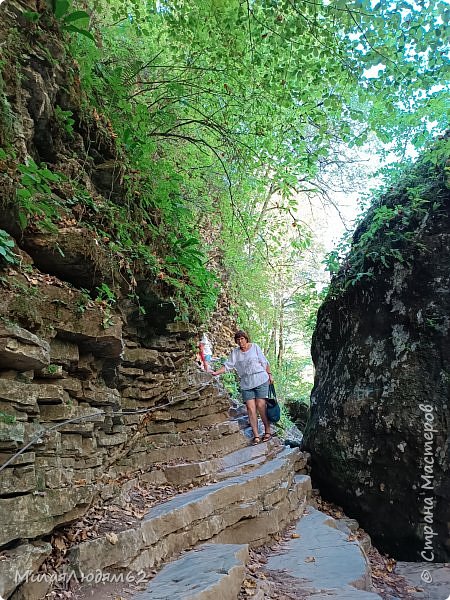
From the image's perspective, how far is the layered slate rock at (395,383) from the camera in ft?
20.9

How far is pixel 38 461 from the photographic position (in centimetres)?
307

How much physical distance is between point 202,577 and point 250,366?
4.03m

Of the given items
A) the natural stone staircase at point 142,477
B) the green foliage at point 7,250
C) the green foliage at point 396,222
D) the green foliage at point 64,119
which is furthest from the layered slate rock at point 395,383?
the green foliage at point 7,250

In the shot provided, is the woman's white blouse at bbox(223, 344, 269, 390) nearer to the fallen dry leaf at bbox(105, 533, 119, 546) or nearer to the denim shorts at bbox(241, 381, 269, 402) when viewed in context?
the denim shorts at bbox(241, 381, 269, 402)

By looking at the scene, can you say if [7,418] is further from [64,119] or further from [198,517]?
[64,119]

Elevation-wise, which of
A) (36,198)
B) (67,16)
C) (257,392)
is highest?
(67,16)

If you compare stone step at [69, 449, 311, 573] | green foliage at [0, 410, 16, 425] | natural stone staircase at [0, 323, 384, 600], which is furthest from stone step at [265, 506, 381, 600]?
green foliage at [0, 410, 16, 425]

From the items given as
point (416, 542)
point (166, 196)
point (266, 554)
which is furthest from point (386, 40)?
point (416, 542)

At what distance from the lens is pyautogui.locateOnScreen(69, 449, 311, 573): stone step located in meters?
3.22

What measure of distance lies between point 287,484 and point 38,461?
13.1ft

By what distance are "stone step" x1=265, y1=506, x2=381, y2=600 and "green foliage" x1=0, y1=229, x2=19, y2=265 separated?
3681mm

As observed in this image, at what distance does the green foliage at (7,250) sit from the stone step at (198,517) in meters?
2.09

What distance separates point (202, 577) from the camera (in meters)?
3.19

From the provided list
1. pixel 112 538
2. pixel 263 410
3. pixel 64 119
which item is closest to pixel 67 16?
pixel 64 119
